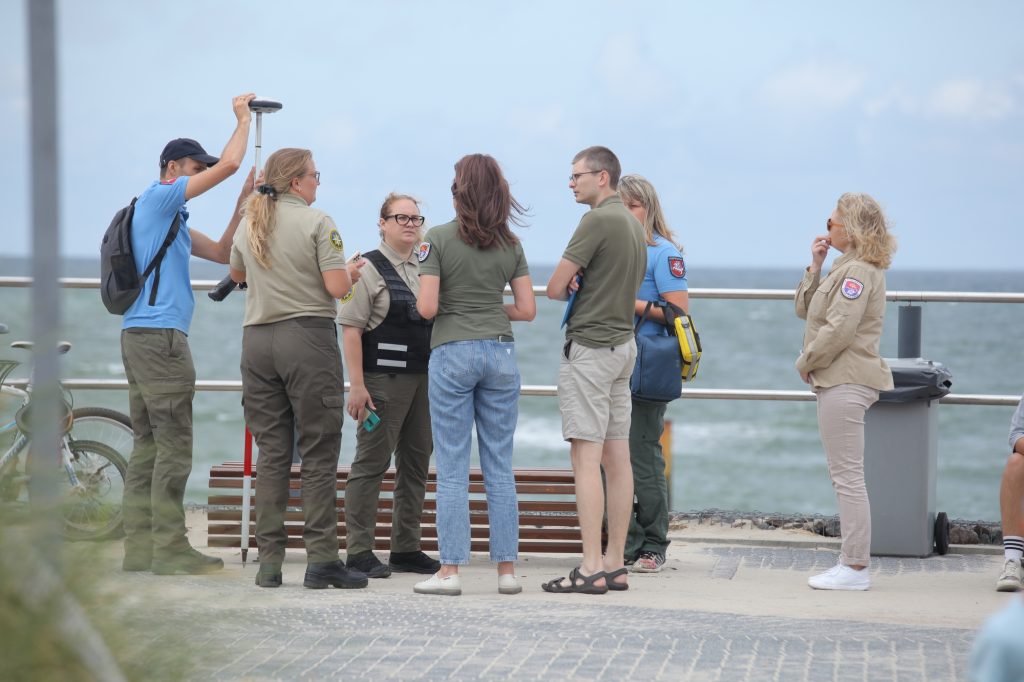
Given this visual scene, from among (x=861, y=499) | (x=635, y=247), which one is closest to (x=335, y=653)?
(x=635, y=247)

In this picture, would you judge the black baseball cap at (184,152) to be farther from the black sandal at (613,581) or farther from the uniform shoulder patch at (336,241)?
the black sandal at (613,581)

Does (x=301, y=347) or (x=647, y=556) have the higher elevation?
(x=301, y=347)

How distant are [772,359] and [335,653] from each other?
44290mm

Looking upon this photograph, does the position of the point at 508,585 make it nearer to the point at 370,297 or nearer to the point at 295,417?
the point at 295,417

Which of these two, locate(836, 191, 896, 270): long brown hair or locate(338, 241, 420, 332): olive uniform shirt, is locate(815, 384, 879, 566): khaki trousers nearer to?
locate(836, 191, 896, 270): long brown hair

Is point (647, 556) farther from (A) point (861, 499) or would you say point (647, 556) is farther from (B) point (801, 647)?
(B) point (801, 647)

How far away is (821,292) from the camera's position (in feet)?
21.2

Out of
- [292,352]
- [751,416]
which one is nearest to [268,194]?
[292,352]

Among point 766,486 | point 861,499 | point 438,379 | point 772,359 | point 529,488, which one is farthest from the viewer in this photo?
point 772,359

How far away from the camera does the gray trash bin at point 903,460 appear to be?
714 cm

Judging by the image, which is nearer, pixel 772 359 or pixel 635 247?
pixel 635 247

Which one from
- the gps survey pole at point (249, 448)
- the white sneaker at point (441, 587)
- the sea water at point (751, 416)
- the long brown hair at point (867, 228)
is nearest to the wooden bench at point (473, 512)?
the gps survey pole at point (249, 448)

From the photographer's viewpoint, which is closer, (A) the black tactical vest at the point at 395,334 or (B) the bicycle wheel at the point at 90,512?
(B) the bicycle wheel at the point at 90,512

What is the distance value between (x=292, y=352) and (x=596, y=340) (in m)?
1.34
